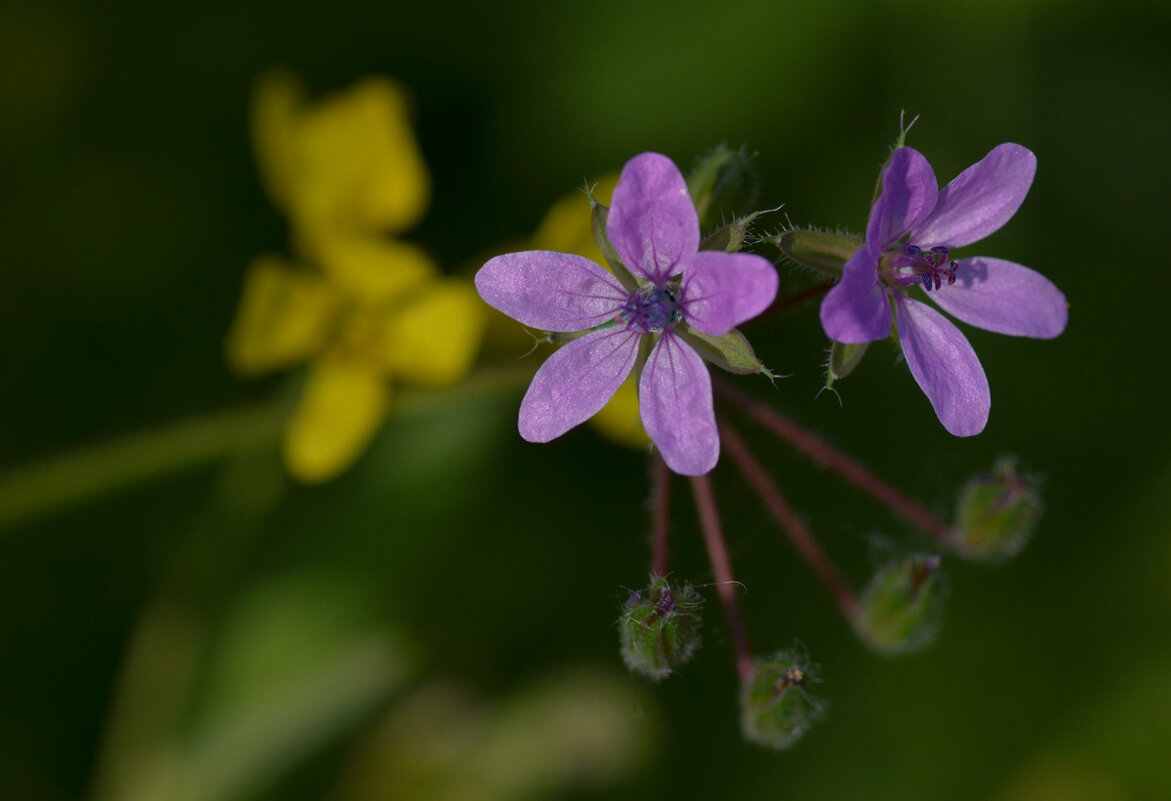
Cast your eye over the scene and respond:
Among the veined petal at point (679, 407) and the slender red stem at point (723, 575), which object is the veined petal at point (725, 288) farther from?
the slender red stem at point (723, 575)

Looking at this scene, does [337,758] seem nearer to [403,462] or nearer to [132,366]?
[403,462]

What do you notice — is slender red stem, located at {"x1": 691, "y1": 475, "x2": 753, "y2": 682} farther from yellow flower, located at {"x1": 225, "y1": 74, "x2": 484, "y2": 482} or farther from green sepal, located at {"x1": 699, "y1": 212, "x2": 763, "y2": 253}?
yellow flower, located at {"x1": 225, "y1": 74, "x2": 484, "y2": 482}

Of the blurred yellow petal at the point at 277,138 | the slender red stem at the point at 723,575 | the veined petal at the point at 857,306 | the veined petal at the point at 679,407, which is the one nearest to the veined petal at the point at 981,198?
the veined petal at the point at 857,306

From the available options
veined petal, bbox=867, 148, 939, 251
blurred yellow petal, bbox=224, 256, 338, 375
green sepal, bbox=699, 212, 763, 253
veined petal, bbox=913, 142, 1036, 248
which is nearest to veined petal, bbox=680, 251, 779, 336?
green sepal, bbox=699, 212, 763, 253

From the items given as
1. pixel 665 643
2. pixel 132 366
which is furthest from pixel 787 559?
pixel 132 366

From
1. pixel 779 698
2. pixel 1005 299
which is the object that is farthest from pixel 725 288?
pixel 779 698

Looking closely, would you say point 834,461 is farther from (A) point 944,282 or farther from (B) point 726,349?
(B) point 726,349
